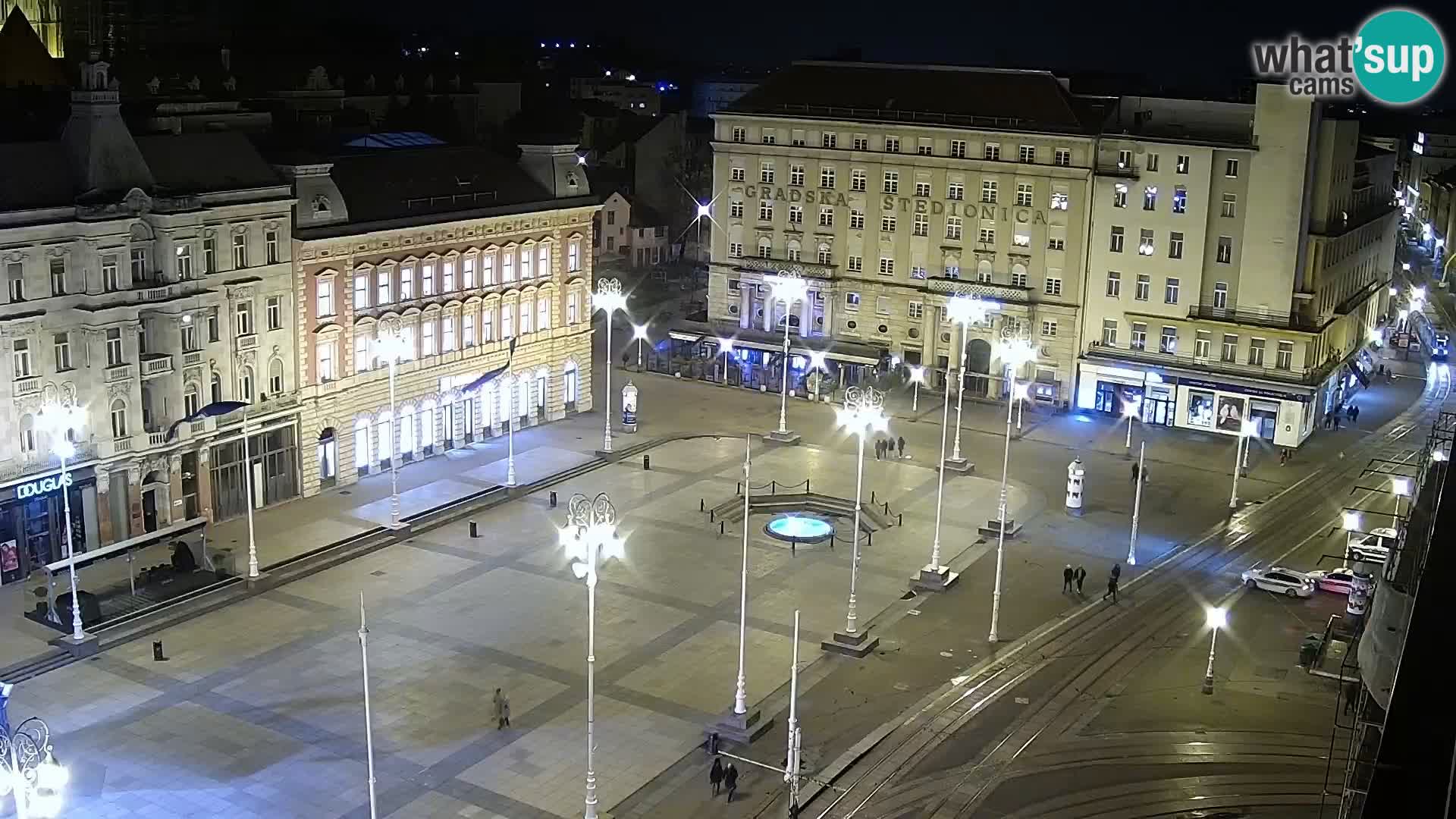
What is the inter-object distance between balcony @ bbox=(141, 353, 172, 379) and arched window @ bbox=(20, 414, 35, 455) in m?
4.93

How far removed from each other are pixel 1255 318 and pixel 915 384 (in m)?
20.9

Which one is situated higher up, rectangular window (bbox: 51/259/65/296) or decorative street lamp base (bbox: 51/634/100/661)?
rectangular window (bbox: 51/259/65/296)

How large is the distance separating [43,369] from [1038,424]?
5533 centimetres

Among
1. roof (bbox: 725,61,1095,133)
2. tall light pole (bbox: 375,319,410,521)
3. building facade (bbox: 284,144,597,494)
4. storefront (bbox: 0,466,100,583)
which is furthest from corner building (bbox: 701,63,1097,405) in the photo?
storefront (bbox: 0,466,100,583)

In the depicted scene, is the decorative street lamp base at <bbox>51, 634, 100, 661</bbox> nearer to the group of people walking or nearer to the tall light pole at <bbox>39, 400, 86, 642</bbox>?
the tall light pole at <bbox>39, 400, 86, 642</bbox>

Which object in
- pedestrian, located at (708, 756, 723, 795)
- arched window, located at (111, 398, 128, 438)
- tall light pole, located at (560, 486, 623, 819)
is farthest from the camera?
arched window, located at (111, 398, 128, 438)

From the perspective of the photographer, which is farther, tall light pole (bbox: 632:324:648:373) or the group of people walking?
tall light pole (bbox: 632:324:648:373)

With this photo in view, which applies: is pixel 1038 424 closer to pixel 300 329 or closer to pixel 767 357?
pixel 767 357

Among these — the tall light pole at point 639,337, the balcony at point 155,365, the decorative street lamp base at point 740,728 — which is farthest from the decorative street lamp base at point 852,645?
the tall light pole at point 639,337

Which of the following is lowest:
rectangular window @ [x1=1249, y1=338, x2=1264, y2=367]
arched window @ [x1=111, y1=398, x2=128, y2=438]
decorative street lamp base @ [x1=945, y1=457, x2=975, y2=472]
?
decorative street lamp base @ [x1=945, y1=457, x2=975, y2=472]

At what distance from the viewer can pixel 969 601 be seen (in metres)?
57.6

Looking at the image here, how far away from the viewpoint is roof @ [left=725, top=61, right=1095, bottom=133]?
91.2 metres

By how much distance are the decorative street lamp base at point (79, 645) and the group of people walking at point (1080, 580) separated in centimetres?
3712

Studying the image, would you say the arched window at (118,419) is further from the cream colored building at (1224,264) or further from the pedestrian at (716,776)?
the cream colored building at (1224,264)
